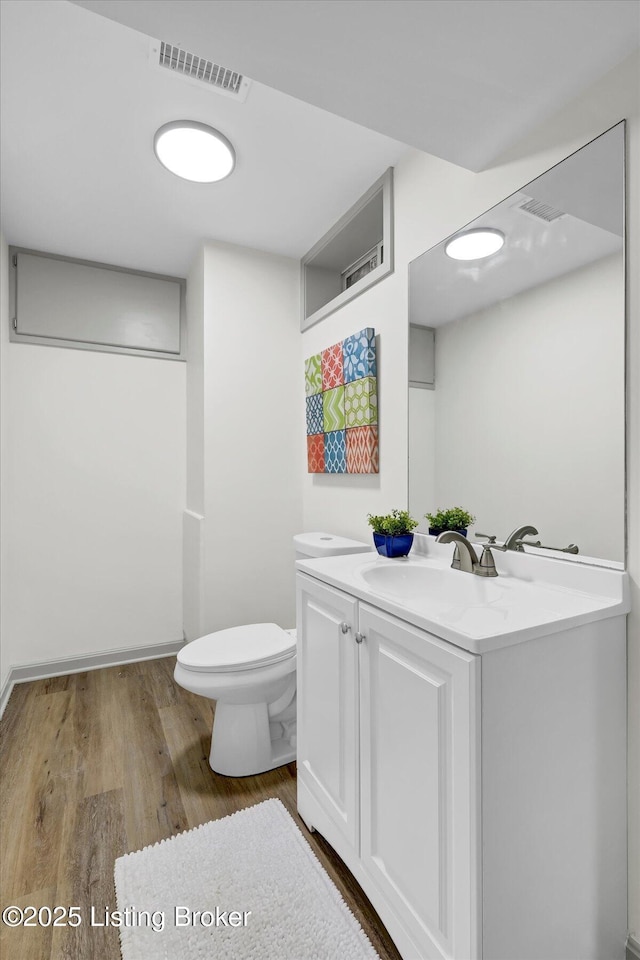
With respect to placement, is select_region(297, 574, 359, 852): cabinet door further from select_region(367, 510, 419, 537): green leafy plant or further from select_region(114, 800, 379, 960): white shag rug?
select_region(367, 510, 419, 537): green leafy plant

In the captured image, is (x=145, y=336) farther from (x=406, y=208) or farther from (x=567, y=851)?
(x=567, y=851)

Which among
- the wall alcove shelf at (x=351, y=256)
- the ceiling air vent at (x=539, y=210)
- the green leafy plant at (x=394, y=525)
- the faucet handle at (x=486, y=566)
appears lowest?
the faucet handle at (x=486, y=566)

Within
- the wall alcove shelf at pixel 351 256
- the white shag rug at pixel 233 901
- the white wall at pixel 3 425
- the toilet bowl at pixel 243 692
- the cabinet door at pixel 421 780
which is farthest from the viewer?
the white wall at pixel 3 425

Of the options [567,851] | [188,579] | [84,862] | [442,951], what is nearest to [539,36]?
[567,851]

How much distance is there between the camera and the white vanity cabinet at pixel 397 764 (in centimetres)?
91

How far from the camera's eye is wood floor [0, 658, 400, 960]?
49.7 inches

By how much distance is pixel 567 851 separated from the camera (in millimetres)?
1010

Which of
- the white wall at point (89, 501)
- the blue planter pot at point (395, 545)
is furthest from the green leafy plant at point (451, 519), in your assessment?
the white wall at point (89, 501)

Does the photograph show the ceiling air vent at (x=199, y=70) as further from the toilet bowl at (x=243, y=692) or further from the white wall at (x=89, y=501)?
the toilet bowl at (x=243, y=692)

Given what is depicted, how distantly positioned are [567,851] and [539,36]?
1.85 metres

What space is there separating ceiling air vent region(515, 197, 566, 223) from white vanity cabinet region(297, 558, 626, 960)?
1.13 m

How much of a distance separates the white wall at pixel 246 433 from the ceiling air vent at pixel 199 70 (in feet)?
3.61

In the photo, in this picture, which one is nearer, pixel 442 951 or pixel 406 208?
pixel 442 951

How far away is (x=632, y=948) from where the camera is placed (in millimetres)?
1105
